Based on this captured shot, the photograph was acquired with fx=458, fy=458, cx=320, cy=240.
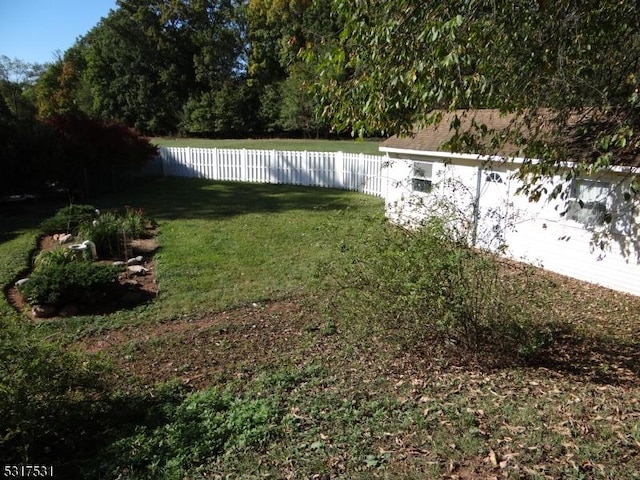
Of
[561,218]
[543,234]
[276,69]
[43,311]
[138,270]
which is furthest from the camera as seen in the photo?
[276,69]

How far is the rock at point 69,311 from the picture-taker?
687 centimetres

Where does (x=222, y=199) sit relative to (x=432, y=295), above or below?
below

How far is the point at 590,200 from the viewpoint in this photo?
8039 mm

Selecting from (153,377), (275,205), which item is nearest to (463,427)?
(153,377)

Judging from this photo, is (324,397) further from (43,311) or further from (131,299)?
(43,311)

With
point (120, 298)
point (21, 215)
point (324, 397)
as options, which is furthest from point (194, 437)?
point (21, 215)

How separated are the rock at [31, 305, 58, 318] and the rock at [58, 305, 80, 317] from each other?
0.13 m

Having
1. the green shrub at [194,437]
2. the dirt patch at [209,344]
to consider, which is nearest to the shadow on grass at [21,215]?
the dirt patch at [209,344]

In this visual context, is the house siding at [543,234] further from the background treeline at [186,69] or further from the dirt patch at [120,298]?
the background treeline at [186,69]

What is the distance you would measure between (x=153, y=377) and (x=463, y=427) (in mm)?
3293

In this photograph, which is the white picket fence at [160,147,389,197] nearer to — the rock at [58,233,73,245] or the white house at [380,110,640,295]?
the white house at [380,110,640,295]

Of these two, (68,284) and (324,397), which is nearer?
(324,397)

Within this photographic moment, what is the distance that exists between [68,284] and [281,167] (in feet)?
46.5

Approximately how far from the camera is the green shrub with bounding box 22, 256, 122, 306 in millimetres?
6816
